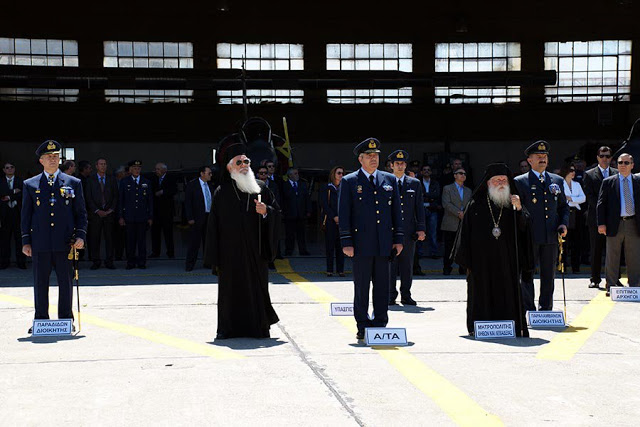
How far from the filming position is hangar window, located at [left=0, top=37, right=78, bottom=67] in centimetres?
2898

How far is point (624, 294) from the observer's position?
1234 centimetres

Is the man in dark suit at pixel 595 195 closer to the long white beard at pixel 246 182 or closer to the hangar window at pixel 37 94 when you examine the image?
the long white beard at pixel 246 182

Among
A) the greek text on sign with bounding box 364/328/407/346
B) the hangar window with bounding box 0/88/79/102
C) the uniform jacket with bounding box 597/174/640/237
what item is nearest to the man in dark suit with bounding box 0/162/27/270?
the greek text on sign with bounding box 364/328/407/346

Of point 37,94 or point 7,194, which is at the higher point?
point 37,94

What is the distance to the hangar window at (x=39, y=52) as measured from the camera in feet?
95.1

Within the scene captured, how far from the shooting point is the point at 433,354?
8516 mm

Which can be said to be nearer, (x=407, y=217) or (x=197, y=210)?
(x=407, y=217)

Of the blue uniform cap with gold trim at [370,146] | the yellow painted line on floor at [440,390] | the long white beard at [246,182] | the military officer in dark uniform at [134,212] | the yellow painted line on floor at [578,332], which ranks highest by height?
the blue uniform cap with gold trim at [370,146]

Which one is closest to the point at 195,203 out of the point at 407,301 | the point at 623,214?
the point at 407,301

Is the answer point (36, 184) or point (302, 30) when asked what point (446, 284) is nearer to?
point (36, 184)

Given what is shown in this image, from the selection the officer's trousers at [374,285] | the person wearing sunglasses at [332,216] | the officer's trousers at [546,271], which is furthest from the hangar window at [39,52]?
the officer's trousers at [374,285]

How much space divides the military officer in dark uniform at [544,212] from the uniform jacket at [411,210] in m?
2.14

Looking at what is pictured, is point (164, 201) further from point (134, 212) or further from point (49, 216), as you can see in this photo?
point (49, 216)

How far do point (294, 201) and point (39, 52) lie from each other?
45.7ft
